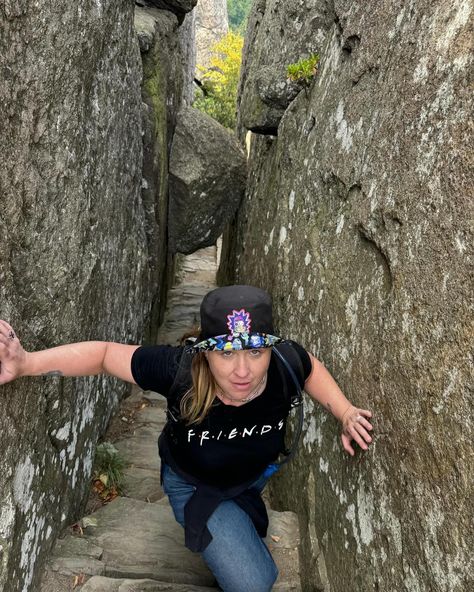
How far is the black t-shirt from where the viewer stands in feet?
8.99

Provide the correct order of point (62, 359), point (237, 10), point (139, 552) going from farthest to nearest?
point (237, 10) → point (139, 552) → point (62, 359)

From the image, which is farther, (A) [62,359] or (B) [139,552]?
(B) [139,552]

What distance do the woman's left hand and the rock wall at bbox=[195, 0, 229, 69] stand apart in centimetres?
3012

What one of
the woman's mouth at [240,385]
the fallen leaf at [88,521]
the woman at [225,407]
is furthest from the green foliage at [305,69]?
the fallen leaf at [88,521]

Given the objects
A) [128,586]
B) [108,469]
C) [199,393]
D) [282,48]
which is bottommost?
[108,469]

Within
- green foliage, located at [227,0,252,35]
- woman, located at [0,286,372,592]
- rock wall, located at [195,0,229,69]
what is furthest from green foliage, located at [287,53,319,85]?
green foliage, located at [227,0,252,35]

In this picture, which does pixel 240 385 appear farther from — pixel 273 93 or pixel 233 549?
pixel 273 93

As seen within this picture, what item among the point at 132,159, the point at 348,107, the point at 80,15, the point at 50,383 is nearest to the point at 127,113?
the point at 132,159

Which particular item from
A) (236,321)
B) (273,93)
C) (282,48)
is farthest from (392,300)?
(282,48)

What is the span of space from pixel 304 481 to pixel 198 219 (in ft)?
19.6

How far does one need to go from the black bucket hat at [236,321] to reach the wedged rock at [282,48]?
12.7ft

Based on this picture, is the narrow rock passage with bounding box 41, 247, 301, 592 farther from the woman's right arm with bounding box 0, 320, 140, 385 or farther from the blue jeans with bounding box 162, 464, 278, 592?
the woman's right arm with bounding box 0, 320, 140, 385

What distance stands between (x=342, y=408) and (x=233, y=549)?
975 mm

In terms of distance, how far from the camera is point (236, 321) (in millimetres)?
2545
